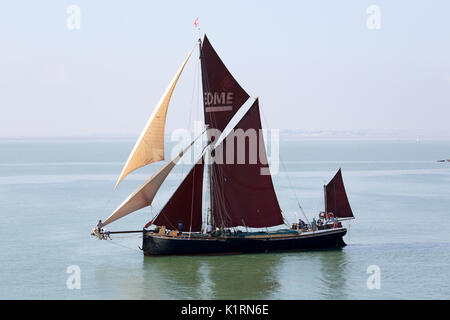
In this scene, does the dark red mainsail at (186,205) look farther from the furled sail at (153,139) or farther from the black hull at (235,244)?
the furled sail at (153,139)

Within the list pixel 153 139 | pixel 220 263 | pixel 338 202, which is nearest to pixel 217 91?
pixel 153 139

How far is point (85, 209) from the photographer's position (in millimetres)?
70375

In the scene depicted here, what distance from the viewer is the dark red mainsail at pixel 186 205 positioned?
43.7m

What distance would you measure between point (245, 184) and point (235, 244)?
164 inches

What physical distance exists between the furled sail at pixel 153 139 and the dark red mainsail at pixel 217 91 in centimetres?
272

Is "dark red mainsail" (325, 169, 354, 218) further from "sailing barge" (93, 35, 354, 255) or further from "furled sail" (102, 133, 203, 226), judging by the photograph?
"furled sail" (102, 133, 203, 226)

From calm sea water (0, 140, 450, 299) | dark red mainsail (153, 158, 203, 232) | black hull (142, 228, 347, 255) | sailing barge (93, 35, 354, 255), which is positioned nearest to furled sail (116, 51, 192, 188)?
sailing barge (93, 35, 354, 255)

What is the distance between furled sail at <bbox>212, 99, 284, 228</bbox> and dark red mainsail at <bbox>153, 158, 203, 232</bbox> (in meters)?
1.66

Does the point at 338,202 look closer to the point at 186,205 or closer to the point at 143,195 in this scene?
the point at 186,205

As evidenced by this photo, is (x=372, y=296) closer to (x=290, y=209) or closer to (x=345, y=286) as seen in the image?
(x=345, y=286)

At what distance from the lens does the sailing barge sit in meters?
43.2
